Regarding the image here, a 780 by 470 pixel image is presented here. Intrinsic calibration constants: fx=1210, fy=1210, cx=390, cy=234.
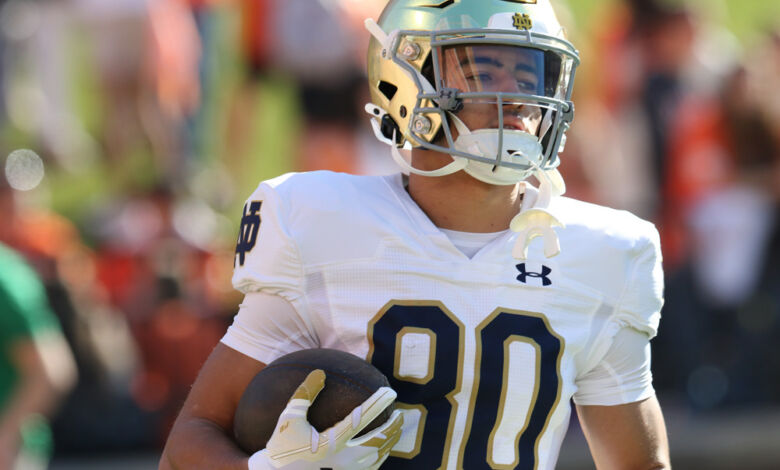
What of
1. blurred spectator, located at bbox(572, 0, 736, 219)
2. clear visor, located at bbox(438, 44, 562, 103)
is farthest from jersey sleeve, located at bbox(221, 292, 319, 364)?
blurred spectator, located at bbox(572, 0, 736, 219)

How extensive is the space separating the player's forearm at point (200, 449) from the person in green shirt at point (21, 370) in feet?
6.27

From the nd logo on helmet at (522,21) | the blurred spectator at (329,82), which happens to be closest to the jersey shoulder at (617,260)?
the nd logo on helmet at (522,21)

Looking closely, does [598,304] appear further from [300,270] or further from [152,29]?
[152,29]

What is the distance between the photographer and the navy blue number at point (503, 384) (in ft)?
7.50

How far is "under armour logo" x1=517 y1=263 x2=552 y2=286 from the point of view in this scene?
2367 mm

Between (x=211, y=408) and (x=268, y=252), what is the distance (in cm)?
32

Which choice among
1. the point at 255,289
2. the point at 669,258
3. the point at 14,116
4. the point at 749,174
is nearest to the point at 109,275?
the point at 14,116

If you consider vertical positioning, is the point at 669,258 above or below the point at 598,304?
→ below

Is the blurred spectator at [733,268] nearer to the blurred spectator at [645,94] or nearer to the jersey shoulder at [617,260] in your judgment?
the blurred spectator at [645,94]

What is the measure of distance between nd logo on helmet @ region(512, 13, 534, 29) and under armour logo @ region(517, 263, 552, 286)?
0.47 meters

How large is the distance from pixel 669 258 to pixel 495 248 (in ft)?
10.3

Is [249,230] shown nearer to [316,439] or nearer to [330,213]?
[330,213]

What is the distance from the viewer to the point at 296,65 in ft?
19.2

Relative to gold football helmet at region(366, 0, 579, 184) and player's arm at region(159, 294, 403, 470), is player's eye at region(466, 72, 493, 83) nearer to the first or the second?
gold football helmet at region(366, 0, 579, 184)
